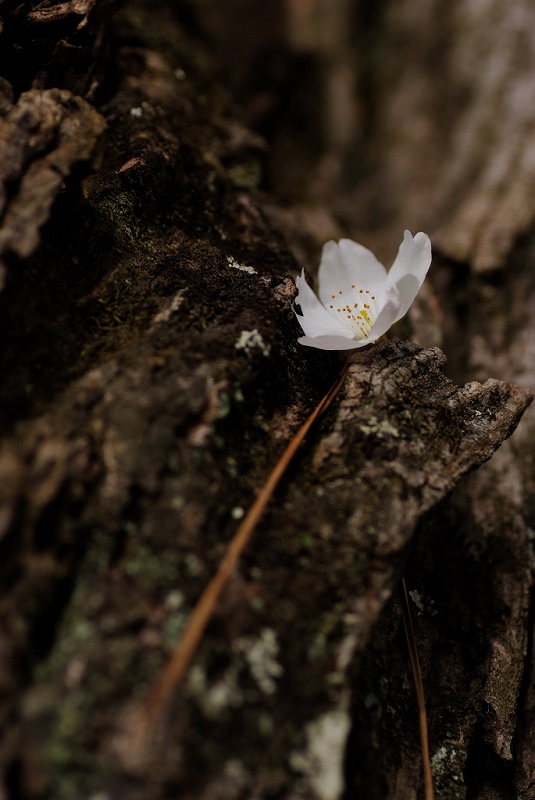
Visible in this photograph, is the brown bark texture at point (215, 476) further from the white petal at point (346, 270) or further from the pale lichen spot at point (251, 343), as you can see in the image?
the white petal at point (346, 270)

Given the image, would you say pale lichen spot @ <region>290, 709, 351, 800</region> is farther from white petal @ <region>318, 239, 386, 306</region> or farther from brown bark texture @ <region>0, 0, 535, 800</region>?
white petal @ <region>318, 239, 386, 306</region>

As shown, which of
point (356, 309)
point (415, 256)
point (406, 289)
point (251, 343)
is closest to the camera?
point (251, 343)

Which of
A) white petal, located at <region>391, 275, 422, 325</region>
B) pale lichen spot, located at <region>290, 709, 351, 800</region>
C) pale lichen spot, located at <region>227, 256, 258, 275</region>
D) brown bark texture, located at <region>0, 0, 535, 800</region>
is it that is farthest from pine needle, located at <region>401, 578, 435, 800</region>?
pale lichen spot, located at <region>227, 256, 258, 275</region>

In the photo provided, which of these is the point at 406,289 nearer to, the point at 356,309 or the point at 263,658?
the point at 356,309

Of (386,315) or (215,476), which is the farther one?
(386,315)

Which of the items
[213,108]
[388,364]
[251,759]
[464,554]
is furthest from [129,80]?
[251,759]

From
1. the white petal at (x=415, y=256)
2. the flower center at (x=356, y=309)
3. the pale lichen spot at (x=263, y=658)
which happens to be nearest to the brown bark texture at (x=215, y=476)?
the pale lichen spot at (x=263, y=658)

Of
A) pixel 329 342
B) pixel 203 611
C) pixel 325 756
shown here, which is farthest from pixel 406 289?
pixel 325 756
